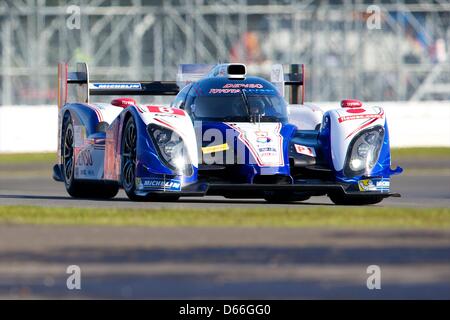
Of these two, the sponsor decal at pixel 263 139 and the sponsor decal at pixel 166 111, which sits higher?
the sponsor decal at pixel 166 111

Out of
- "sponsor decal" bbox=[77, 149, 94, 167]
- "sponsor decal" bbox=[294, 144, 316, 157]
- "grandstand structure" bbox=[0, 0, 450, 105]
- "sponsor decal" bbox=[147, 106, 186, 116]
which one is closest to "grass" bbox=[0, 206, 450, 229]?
"sponsor decal" bbox=[294, 144, 316, 157]

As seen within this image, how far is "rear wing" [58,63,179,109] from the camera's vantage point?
19875 mm

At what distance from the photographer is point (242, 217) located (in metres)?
14.9

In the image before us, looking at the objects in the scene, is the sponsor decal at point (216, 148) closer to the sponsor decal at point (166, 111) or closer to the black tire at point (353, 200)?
the sponsor decal at point (166, 111)

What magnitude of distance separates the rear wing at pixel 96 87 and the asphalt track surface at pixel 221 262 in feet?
20.1

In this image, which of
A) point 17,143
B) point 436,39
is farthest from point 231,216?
point 436,39

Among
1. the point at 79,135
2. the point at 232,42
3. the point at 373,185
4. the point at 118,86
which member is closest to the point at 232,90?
the point at 373,185

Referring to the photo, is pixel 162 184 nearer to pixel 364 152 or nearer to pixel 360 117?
pixel 364 152

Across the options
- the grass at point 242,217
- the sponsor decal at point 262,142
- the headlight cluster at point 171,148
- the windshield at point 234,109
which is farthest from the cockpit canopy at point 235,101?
the grass at point 242,217

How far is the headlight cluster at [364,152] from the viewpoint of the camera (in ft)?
55.8

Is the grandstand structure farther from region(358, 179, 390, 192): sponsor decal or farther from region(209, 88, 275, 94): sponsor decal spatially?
region(358, 179, 390, 192): sponsor decal

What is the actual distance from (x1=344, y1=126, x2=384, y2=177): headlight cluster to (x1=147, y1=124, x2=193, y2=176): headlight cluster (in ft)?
6.39

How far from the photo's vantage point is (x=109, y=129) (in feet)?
58.2

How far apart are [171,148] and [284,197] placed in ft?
9.87
